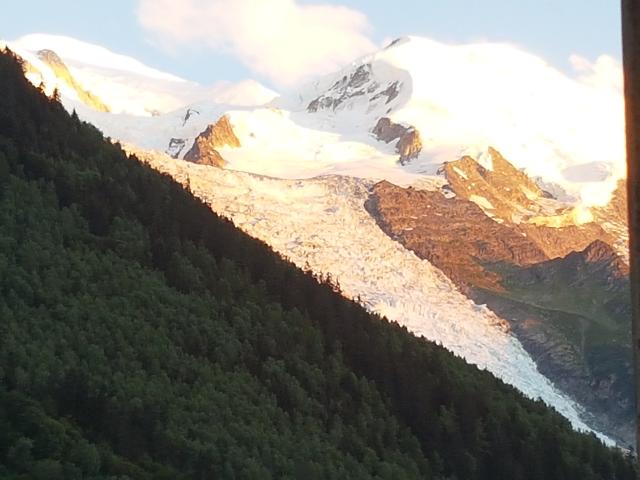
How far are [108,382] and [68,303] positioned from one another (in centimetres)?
1078

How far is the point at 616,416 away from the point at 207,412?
148643mm

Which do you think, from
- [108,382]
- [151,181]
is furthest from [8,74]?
[108,382]

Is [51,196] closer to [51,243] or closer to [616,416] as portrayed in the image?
[51,243]

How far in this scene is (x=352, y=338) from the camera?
84.3 meters

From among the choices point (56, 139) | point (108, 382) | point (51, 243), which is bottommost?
point (108, 382)

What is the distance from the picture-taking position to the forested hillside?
160ft

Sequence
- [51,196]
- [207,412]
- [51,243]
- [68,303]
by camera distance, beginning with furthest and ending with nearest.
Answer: [51,196] → [51,243] → [68,303] → [207,412]

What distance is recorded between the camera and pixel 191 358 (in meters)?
64.6

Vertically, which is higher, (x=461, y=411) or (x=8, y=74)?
(x=8, y=74)

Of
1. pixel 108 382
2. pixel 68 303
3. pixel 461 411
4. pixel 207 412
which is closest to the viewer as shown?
pixel 108 382

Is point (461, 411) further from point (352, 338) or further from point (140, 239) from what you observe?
point (140, 239)

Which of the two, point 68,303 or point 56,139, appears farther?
point 56,139

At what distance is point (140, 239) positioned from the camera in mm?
77938

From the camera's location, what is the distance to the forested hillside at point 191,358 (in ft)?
160
